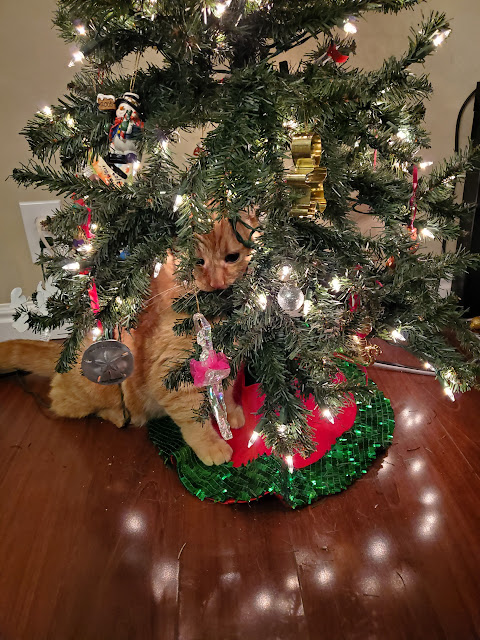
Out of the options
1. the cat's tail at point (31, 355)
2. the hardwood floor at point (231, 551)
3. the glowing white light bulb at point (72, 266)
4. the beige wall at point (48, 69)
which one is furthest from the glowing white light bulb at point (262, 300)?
the beige wall at point (48, 69)

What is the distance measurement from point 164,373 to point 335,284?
485 mm

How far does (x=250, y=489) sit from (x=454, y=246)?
3.92ft

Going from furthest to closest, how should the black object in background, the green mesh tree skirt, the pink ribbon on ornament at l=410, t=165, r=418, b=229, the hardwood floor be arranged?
the black object in background
the green mesh tree skirt
the pink ribbon on ornament at l=410, t=165, r=418, b=229
the hardwood floor

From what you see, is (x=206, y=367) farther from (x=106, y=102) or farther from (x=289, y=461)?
(x=106, y=102)

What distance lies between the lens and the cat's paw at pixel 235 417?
3.87ft

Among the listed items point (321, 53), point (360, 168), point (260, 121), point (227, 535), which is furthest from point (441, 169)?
point (227, 535)

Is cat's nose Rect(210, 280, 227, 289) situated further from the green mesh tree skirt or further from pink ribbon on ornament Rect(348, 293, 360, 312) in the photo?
the green mesh tree skirt

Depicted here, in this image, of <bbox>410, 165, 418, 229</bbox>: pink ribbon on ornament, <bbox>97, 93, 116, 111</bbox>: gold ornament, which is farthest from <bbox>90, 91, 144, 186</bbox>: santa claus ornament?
<bbox>410, 165, 418, 229</bbox>: pink ribbon on ornament

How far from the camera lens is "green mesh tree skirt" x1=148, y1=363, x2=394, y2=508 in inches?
39.6

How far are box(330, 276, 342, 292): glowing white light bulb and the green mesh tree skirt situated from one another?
0.30 m

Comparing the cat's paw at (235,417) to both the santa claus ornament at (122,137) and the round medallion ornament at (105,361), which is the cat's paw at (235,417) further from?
the santa claus ornament at (122,137)

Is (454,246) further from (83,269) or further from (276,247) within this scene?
(83,269)

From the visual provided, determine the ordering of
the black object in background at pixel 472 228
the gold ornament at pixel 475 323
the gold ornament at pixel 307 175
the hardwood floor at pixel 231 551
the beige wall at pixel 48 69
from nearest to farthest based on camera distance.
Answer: the gold ornament at pixel 307 175, the hardwood floor at pixel 231 551, the beige wall at pixel 48 69, the black object in background at pixel 472 228, the gold ornament at pixel 475 323

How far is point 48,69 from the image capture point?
4.45 ft
